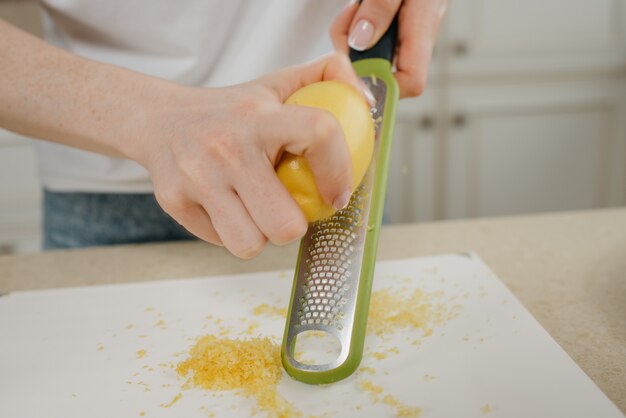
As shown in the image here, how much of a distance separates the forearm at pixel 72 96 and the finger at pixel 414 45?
1.08 ft

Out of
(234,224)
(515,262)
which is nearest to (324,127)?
(234,224)

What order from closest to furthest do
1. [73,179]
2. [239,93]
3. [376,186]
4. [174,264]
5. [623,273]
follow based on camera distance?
[239,93]
[376,186]
[623,273]
[174,264]
[73,179]

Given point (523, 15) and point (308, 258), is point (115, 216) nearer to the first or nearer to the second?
point (308, 258)

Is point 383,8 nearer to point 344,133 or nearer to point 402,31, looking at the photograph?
point 402,31

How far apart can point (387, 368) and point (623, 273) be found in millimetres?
405

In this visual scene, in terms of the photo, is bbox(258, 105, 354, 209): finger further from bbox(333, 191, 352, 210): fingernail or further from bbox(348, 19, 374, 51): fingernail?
bbox(348, 19, 374, 51): fingernail

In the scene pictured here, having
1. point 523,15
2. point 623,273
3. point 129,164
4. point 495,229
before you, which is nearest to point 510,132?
point 523,15

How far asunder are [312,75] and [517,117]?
1.69 meters

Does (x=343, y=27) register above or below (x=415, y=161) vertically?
above

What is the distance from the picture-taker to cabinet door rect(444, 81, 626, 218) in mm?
2152

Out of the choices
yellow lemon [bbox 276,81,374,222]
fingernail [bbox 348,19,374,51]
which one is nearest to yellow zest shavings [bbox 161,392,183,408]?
yellow lemon [bbox 276,81,374,222]

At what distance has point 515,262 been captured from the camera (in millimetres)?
888

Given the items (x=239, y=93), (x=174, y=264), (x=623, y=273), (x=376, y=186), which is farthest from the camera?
(x=174, y=264)

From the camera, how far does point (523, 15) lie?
208 centimetres
